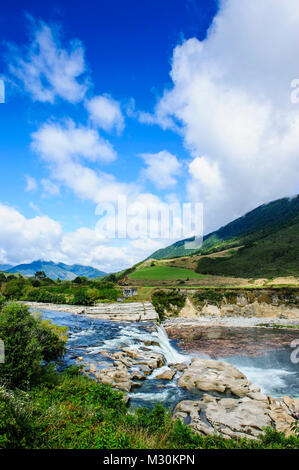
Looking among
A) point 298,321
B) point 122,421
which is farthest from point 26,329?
point 298,321

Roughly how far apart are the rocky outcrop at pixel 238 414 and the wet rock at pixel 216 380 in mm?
1547

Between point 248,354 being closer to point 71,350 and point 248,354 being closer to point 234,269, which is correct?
point 71,350

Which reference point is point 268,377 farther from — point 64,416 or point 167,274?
point 167,274

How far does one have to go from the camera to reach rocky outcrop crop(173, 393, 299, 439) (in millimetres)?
12570

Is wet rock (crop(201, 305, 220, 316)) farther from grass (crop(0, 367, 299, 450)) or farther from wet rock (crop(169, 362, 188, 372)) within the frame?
grass (crop(0, 367, 299, 450))

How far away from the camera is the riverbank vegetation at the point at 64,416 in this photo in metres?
7.75

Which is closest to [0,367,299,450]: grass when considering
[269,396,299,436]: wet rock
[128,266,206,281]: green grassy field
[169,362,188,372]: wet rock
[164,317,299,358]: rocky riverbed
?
[269,396,299,436]: wet rock

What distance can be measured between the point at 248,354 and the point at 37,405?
29.6 metres

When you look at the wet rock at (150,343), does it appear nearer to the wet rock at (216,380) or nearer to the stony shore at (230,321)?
the wet rock at (216,380)

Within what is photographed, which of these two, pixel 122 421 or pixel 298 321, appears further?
pixel 298 321

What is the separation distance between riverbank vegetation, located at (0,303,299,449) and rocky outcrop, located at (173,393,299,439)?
2298 mm
